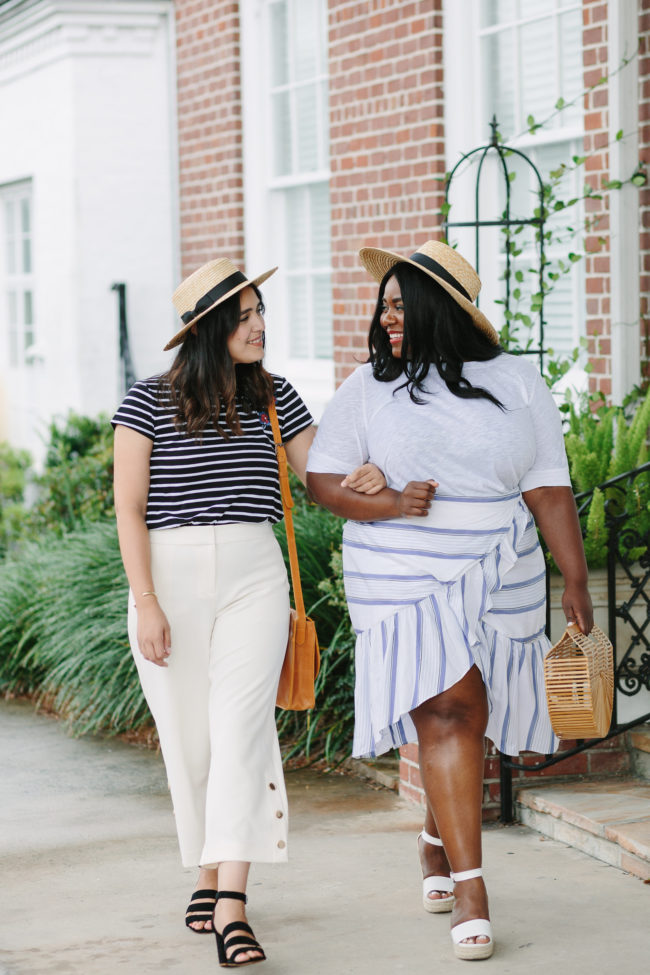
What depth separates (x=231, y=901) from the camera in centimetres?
396

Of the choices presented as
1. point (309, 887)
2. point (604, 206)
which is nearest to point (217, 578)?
point (309, 887)

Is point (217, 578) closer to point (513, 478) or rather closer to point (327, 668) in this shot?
point (513, 478)

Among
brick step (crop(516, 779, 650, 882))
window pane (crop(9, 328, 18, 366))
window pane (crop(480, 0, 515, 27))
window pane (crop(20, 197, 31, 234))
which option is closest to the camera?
brick step (crop(516, 779, 650, 882))

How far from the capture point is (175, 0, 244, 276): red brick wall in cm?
1016

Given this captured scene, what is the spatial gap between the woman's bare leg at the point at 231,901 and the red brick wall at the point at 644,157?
11.6 feet

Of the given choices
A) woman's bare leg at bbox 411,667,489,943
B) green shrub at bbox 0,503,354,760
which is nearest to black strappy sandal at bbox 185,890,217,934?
woman's bare leg at bbox 411,667,489,943

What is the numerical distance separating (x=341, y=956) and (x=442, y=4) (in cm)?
555

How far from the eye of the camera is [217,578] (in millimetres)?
4031

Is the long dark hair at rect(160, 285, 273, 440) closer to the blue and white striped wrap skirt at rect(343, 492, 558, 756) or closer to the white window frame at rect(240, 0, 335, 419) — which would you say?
the blue and white striped wrap skirt at rect(343, 492, 558, 756)

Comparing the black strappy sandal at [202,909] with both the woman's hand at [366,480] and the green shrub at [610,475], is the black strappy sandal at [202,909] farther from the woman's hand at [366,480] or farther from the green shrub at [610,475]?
Result: the green shrub at [610,475]

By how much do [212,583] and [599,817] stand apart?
167 cm

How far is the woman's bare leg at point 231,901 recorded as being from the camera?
3941 millimetres

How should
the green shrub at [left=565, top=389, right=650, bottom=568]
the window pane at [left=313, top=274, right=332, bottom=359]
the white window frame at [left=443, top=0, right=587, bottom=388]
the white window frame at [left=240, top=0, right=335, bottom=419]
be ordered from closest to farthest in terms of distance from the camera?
the green shrub at [left=565, top=389, right=650, bottom=568] < the white window frame at [left=443, top=0, right=587, bottom=388] < the window pane at [left=313, top=274, right=332, bottom=359] < the white window frame at [left=240, top=0, right=335, bottom=419]

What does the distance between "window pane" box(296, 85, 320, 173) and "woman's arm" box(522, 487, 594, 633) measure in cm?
600
